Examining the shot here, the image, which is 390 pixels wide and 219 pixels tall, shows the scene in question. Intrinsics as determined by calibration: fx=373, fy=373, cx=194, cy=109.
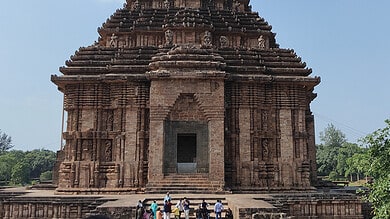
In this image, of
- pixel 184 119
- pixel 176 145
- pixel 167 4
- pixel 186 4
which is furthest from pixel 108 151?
pixel 186 4

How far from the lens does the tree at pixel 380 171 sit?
33.6 feet

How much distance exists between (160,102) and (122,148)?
9.55 ft

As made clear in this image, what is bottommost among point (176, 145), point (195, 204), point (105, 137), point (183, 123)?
point (195, 204)

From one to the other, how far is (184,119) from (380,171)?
372 inches

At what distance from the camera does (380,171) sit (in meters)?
11.1

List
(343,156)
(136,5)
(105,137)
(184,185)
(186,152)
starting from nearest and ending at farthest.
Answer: (184,185) < (105,137) < (186,152) < (136,5) < (343,156)

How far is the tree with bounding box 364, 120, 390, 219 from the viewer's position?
1025 cm

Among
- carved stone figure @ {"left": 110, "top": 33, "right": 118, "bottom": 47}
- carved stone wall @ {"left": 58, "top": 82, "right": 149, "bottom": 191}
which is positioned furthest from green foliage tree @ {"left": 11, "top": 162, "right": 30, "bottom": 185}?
carved stone wall @ {"left": 58, "top": 82, "right": 149, "bottom": 191}

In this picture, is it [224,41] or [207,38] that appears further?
[224,41]

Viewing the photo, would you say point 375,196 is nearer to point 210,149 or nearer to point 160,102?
point 210,149

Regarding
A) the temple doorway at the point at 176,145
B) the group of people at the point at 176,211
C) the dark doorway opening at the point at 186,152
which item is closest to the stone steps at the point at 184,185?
the temple doorway at the point at 176,145

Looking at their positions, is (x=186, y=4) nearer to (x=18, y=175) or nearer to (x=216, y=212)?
(x=216, y=212)

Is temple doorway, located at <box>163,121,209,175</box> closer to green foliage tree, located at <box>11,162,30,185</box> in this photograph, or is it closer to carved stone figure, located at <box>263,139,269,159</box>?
carved stone figure, located at <box>263,139,269,159</box>

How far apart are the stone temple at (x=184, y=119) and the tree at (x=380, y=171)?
23.3 ft
